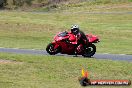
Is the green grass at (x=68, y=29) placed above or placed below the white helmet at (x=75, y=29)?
below

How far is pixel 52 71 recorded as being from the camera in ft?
52.2

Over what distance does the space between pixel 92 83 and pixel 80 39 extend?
7.84 m

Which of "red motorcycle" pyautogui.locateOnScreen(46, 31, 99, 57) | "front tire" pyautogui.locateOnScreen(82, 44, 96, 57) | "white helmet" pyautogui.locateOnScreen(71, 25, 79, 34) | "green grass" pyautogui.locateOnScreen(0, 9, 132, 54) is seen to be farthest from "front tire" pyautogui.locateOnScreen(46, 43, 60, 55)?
"green grass" pyautogui.locateOnScreen(0, 9, 132, 54)

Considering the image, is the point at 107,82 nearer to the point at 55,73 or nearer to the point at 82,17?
the point at 55,73

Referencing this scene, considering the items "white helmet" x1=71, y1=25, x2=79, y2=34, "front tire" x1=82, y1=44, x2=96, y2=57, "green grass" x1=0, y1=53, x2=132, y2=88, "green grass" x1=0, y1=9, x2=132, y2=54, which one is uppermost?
"white helmet" x1=71, y1=25, x2=79, y2=34

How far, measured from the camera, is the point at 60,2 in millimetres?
82250

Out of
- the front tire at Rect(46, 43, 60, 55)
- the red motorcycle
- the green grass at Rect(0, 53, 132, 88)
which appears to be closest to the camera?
the green grass at Rect(0, 53, 132, 88)

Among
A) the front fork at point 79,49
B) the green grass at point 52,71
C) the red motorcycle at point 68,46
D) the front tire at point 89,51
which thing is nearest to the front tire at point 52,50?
the red motorcycle at point 68,46

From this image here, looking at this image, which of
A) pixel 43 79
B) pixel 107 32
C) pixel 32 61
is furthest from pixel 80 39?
pixel 107 32

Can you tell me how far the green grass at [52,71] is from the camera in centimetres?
1406

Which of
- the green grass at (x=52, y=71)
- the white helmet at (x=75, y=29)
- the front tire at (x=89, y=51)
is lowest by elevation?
the front tire at (x=89, y=51)

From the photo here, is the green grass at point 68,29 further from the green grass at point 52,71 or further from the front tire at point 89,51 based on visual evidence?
the green grass at point 52,71

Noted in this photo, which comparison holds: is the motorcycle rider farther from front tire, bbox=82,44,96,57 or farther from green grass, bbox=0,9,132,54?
green grass, bbox=0,9,132,54

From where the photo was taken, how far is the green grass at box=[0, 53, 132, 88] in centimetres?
1406
